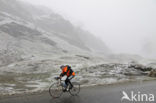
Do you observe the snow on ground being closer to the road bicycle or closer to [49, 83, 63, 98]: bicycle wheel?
the road bicycle

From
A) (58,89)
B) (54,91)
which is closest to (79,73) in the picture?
(58,89)

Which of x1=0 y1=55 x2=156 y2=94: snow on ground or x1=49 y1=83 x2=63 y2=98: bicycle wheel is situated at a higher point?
x1=0 y1=55 x2=156 y2=94: snow on ground

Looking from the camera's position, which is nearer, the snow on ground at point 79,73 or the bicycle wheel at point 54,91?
the bicycle wheel at point 54,91

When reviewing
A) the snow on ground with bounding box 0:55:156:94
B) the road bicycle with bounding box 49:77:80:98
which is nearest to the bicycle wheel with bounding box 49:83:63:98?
the road bicycle with bounding box 49:77:80:98

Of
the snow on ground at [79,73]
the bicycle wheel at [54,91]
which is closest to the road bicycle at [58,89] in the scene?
the bicycle wheel at [54,91]

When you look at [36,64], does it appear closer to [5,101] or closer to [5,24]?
[5,101]

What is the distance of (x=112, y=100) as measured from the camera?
12.0 metres

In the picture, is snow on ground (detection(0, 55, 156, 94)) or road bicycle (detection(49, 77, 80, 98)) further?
snow on ground (detection(0, 55, 156, 94))

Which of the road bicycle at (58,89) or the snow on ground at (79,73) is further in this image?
the snow on ground at (79,73)

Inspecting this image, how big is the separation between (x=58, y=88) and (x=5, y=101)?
3.81 meters

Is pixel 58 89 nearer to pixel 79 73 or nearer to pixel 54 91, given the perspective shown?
pixel 54 91

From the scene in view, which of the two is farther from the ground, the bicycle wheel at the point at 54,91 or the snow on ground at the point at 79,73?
the snow on ground at the point at 79,73

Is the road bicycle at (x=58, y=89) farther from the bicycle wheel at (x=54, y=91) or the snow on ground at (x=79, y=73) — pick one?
the snow on ground at (x=79, y=73)

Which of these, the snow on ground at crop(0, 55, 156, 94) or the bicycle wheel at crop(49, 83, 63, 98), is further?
the snow on ground at crop(0, 55, 156, 94)
